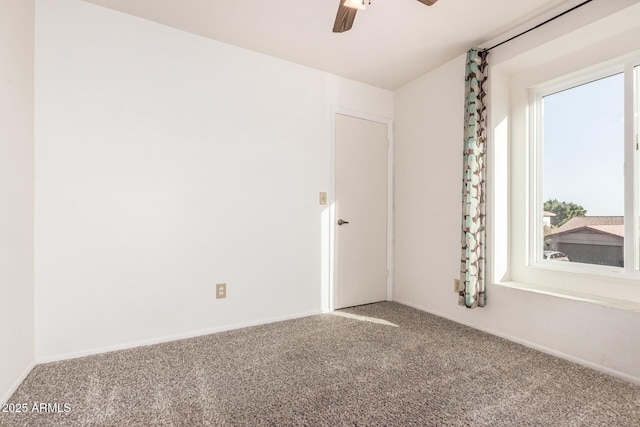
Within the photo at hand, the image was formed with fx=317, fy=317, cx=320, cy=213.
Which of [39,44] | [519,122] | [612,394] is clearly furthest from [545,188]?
[39,44]

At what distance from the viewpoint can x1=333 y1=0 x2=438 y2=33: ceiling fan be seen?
161 centimetres

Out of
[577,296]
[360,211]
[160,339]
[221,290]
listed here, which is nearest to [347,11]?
[360,211]

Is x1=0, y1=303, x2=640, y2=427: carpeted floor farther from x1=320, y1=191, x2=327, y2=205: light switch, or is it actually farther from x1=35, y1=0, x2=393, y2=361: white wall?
x1=320, y1=191, x2=327, y2=205: light switch

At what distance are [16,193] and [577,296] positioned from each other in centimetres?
348

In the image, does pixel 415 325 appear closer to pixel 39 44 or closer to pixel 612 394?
pixel 612 394

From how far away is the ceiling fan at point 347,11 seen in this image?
5.29 feet

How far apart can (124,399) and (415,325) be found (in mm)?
2117

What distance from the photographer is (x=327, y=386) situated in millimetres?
1732

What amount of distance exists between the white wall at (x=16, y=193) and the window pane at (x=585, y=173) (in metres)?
3.49

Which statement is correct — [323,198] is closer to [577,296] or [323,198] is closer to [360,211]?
[360,211]

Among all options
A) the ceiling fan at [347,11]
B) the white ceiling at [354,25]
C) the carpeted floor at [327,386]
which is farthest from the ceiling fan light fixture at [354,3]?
the carpeted floor at [327,386]

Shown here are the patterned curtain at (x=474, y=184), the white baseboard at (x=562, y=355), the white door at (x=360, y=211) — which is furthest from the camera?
the white door at (x=360, y=211)

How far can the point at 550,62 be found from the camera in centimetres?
239

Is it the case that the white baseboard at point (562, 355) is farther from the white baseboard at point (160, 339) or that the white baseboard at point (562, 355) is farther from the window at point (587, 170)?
the white baseboard at point (160, 339)
